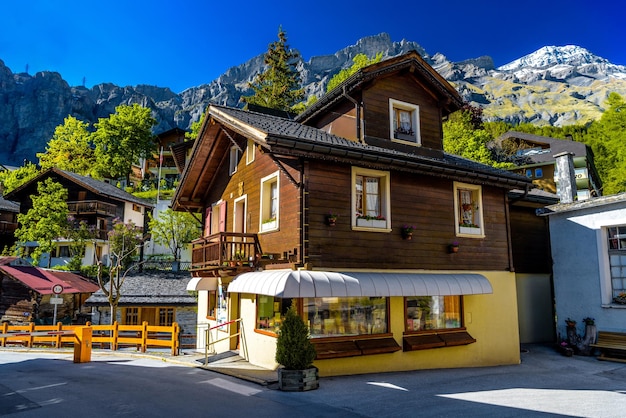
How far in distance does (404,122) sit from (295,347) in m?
9.41

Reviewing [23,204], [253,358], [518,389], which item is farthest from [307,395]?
[23,204]

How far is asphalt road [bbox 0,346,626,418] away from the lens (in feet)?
28.1

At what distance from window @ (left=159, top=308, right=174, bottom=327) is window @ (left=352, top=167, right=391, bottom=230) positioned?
793 inches

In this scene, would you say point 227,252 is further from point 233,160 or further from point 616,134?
point 616,134

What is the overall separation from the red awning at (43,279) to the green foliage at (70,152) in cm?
3134

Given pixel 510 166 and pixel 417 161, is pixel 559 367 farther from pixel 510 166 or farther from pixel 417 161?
pixel 510 166

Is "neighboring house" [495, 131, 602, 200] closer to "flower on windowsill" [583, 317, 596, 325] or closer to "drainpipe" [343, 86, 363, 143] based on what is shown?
"flower on windowsill" [583, 317, 596, 325]

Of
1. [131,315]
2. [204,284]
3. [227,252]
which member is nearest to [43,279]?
[131,315]

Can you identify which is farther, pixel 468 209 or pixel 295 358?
pixel 468 209

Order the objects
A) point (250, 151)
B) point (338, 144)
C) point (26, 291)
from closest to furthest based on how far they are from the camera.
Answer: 1. point (338, 144)
2. point (250, 151)
3. point (26, 291)

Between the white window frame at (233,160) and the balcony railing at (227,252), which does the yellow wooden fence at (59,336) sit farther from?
the white window frame at (233,160)

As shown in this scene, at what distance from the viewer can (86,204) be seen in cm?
4531

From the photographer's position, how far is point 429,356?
44.9ft

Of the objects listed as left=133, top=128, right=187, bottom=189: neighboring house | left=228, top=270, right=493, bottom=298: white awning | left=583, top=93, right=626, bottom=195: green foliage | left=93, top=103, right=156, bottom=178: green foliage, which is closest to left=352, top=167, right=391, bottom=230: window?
left=228, top=270, right=493, bottom=298: white awning
